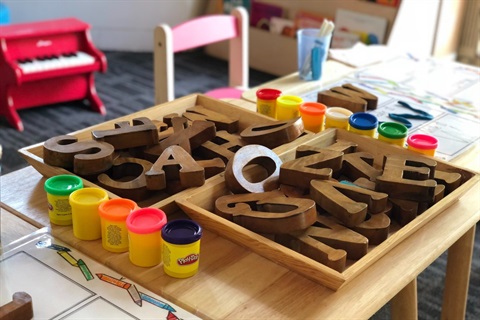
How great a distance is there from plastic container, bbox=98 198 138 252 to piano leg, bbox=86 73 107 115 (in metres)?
2.20

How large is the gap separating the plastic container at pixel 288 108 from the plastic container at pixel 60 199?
0.52 m

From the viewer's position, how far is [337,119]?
1349mm

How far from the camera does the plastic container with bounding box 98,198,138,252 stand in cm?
96

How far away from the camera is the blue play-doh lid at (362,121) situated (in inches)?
51.7

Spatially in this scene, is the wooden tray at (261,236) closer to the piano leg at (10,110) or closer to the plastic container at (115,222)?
the plastic container at (115,222)

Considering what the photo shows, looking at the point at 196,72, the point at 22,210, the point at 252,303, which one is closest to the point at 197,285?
the point at 252,303

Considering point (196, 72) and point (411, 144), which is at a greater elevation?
point (411, 144)

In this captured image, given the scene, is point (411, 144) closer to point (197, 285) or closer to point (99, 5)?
point (197, 285)

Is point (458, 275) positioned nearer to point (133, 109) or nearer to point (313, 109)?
point (313, 109)

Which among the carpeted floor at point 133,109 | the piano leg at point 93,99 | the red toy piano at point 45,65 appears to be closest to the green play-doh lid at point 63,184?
the carpeted floor at point 133,109

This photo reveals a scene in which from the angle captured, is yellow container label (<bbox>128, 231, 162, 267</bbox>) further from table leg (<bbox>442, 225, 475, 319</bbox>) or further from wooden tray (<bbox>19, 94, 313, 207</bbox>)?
table leg (<bbox>442, 225, 475, 319</bbox>)

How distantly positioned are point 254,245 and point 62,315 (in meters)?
0.30

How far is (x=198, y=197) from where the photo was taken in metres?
1.07

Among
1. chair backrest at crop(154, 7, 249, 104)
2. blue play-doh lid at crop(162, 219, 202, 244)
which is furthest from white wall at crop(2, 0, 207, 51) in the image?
blue play-doh lid at crop(162, 219, 202, 244)
